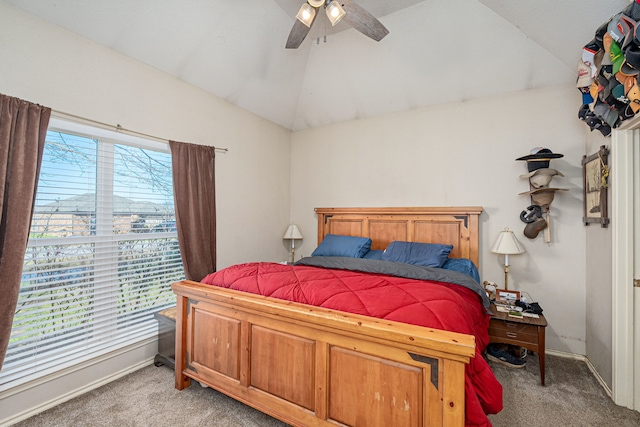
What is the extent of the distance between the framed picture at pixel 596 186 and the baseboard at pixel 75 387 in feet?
12.8

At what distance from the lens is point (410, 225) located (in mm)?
3191

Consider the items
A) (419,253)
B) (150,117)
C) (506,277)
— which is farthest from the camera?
(419,253)

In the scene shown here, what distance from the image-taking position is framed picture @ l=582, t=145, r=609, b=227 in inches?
80.3

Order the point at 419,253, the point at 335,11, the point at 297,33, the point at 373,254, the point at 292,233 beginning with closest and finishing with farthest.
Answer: the point at 335,11 → the point at 297,33 → the point at 419,253 → the point at 373,254 → the point at 292,233

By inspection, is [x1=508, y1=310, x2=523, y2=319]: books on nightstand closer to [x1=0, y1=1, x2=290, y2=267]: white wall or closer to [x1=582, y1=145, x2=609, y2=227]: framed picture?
[x1=582, y1=145, x2=609, y2=227]: framed picture

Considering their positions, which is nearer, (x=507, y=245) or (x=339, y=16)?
(x=339, y=16)

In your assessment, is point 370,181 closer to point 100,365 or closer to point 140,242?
point 140,242

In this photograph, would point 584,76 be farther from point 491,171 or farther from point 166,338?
point 166,338

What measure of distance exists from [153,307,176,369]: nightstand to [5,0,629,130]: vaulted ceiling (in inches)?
86.1

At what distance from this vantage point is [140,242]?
2.49 metres

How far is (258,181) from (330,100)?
140cm

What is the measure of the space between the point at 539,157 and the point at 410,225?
4.42 ft

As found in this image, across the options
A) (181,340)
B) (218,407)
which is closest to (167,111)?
(181,340)

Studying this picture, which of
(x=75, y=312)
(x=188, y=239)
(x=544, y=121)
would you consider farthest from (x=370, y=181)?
(x=75, y=312)
